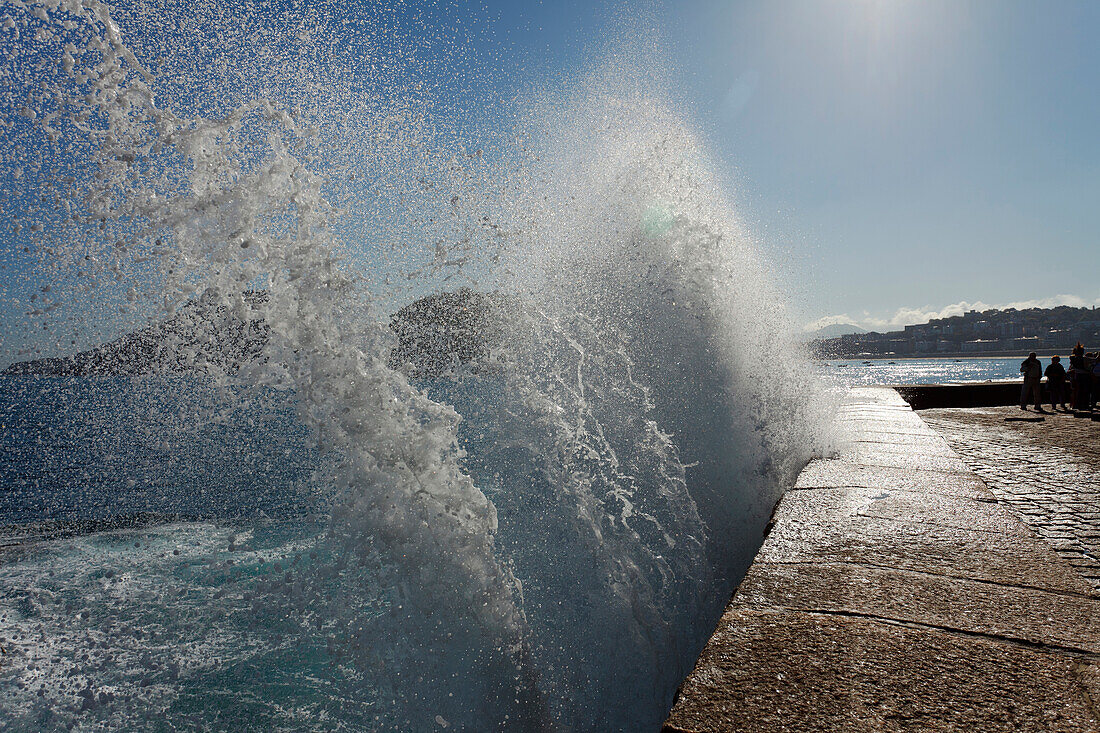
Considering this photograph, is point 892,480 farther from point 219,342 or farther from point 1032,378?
point 1032,378

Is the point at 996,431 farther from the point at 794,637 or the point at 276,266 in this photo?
the point at 276,266

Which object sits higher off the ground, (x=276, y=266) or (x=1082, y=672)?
(x=276, y=266)

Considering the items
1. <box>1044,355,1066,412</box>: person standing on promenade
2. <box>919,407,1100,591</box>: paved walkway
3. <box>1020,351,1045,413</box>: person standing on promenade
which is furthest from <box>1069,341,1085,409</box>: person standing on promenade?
<box>919,407,1100,591</box>: paved walkway

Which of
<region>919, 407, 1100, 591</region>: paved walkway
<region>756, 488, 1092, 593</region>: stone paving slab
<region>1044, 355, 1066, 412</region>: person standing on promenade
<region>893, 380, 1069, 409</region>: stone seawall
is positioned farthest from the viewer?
<region>893, 380, 1069, 409</region>: stone seawall

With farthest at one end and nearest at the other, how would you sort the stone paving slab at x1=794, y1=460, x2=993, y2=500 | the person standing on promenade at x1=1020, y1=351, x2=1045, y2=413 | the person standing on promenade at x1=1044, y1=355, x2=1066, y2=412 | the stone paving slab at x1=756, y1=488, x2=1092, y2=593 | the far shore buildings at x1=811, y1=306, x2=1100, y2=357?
1. the far shore buildings at x1=811, y1=306, x2=1100, y2=357
2. the person standing on promenade at x1=1044, y1=355, x2=1066, y2=412
3. the person standing on promenade at x1=1020, y1=351, x2=1045, y2=413
4. the stone paving slab at x1=794, y1=460, x2=993, y2=500
5. the stone paving slab at x1=756, y1=488, x2=1092, y2=593

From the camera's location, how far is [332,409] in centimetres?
325

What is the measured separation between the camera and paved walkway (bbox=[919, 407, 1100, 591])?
3.07 metres

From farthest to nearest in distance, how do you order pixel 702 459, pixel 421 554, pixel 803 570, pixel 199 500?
pixel 199 500
pixel 702 459
pixel 421 554
pixel 803 570

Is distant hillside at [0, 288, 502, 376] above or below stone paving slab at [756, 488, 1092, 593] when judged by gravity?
above

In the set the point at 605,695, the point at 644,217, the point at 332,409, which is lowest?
the point at 605,695

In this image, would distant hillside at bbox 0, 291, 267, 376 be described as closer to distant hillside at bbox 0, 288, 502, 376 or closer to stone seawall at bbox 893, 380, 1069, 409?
distant hillside at bbox 0, 288, 502, 376

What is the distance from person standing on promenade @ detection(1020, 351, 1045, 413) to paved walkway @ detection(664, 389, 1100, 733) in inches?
401

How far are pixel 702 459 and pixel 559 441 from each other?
64.8 inches

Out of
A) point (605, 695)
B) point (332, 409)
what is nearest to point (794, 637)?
point (605, 695)
